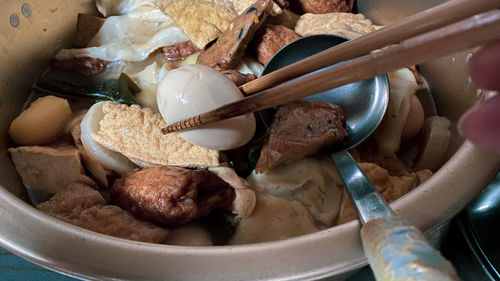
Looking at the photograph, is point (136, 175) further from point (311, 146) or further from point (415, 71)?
point (415, 71)

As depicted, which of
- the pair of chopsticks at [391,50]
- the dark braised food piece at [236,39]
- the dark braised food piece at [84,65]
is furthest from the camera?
the dark braised food piece at [84,65]

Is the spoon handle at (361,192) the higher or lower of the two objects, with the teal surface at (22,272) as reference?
higher

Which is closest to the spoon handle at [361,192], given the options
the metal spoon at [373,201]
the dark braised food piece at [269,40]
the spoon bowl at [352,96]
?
the metal spoon at [373,201]

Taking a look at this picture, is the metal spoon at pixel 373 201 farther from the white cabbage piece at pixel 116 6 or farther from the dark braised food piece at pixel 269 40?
the white cabbage piece at pixel 116 6

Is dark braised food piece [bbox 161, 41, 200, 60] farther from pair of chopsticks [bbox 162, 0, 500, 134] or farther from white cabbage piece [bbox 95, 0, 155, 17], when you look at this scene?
pair of chopsticks [bbox 162, 0, 500, 134]

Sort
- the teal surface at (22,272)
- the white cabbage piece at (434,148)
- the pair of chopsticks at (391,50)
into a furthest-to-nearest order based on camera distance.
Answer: the white cabbage piece at (434,148)
the teal surface at (22,272)
the pair of chopsticks at (391,50)

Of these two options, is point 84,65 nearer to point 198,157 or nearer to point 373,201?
point 198,157

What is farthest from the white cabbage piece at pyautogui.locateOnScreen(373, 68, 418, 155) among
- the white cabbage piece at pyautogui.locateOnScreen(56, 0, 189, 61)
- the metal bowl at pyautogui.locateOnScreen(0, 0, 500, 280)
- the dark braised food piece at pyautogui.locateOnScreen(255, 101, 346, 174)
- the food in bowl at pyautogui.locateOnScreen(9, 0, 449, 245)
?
the white cabbage piece at pyautogui.locateOnScreen(56, 0, 189, 61)
